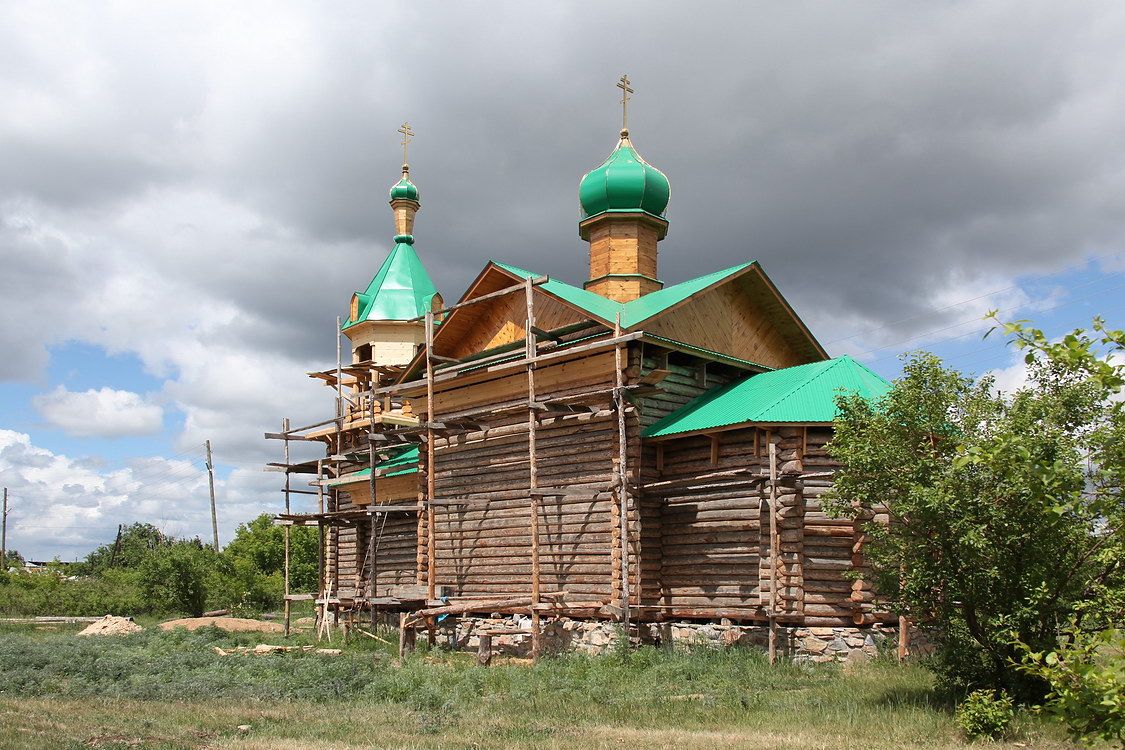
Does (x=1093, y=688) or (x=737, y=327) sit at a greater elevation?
(x=737, y=327)

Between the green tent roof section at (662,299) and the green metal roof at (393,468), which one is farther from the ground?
the green tent roof section at (662,299)

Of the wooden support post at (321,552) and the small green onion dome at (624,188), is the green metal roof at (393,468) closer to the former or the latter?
the wooden support post at (321,552)

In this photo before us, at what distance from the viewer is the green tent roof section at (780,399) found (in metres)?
18.7

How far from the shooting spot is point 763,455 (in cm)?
1892

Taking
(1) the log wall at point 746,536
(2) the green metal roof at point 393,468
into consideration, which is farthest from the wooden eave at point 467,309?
(1) the log wall at point 746,536

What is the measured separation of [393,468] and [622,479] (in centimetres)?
1098

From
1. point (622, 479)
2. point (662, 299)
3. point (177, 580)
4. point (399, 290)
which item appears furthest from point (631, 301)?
point (177, 580)

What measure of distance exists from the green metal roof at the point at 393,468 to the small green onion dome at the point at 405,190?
943 centimetres

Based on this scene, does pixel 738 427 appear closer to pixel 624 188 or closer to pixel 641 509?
pixel 641 509

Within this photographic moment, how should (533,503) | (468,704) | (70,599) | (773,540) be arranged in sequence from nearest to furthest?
(468,704)
(773,540)
(533,503)
(70,599)

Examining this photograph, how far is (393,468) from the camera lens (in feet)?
93.4

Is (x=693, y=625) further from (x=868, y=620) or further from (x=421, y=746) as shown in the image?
(x=421, y=746)

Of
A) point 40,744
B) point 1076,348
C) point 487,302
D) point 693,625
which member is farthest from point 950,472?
point 487,302

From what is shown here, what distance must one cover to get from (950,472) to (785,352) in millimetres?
13358
